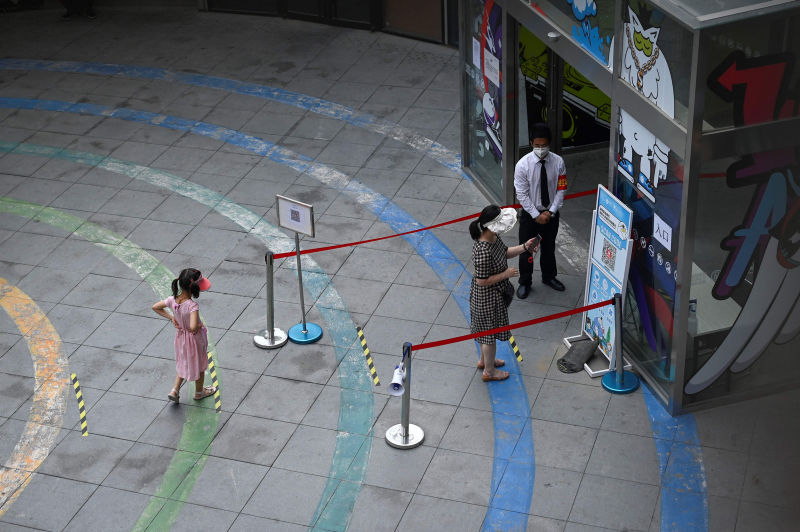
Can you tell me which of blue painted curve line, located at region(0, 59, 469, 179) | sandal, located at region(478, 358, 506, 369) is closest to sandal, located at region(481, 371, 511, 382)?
sandal, located at region(478, 358, 506, 369)

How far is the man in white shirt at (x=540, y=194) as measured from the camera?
10.1 m

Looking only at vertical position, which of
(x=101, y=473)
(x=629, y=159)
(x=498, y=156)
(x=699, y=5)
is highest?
(x=699, y=5)

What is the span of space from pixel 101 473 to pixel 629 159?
5270 millimetres

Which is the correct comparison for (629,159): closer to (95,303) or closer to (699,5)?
(699,5)

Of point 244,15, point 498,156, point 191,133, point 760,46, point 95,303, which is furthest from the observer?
point 244,15

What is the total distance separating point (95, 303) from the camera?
11.0m

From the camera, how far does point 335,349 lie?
10117 millimetres

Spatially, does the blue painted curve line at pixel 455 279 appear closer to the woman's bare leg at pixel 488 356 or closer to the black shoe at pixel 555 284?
the woman's bare leg at pixel 488 356

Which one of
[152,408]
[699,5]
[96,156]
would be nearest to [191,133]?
[96,156]

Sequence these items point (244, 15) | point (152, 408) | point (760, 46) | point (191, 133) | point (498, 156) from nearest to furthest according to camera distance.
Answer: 1. point (760, 46)
2. point (152, 408)
3. point (498, 156)
4. point (191, 133)
5. point (244, 15)

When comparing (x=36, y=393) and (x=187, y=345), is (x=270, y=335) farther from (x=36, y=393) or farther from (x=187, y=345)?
(x=36, y=393)

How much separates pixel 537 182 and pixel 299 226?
2417mm

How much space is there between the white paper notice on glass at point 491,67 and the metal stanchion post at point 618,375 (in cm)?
345

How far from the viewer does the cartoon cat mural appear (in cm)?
804
